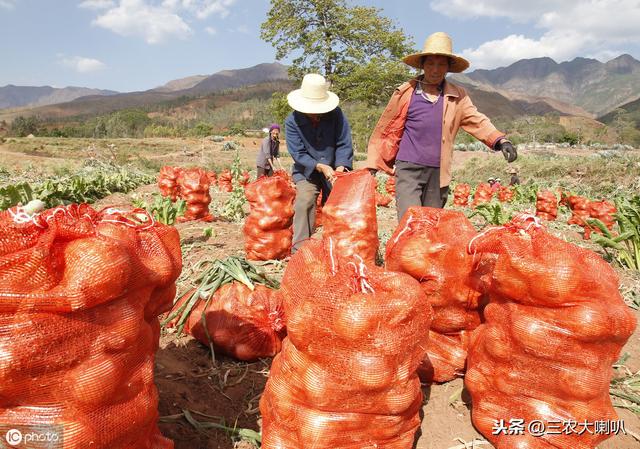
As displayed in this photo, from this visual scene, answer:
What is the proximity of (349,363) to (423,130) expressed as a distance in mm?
2651

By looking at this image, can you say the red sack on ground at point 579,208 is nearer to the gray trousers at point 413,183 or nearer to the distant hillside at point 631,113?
the gray trousers at point 413,183

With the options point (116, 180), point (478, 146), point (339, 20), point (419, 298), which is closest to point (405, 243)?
point (419, 298)

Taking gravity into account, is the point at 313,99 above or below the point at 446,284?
above

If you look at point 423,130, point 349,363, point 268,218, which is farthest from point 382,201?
Answer: point 349,363

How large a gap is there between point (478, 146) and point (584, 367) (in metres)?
30.7

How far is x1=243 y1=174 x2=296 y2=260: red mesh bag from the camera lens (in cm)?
441

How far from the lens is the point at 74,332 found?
1350mm

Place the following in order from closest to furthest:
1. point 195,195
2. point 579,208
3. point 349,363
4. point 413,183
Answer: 1. point 349,363
2. point 413,183
3. point 195,195
4. point 579,208

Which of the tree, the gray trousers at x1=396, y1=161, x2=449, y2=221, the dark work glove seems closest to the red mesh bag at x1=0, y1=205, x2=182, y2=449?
the gray trousers at x1=396, y1=161, x2=449, y2=221

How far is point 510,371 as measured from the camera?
199 cm

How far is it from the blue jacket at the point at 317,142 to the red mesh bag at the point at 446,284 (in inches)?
76.9

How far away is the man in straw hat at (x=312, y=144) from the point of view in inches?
162

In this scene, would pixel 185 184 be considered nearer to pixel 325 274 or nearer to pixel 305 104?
pixel 305 104

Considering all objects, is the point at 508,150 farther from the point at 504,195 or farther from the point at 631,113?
the point at 631,113
